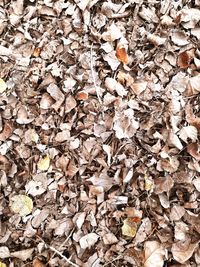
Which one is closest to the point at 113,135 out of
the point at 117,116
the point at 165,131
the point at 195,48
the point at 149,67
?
the point at 117,116

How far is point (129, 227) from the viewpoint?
80.2 inches

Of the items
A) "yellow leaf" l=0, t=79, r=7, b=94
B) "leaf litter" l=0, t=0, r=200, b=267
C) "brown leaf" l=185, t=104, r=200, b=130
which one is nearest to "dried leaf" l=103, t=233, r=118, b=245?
"leaf litter" l=0, t=0, r=200, b=267

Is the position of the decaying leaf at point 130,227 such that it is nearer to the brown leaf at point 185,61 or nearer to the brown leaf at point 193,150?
the brown leaf at point 193,150

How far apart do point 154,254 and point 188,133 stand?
0.54 metres

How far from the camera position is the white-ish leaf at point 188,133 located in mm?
2075

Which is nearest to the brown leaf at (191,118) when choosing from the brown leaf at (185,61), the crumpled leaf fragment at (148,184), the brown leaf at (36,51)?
the brown leaf at (185,61)

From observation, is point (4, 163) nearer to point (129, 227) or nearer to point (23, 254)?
point (23, 254)

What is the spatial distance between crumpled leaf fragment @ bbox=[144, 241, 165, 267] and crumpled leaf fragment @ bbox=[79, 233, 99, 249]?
22 centimetres

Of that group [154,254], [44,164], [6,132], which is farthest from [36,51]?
[154,254]

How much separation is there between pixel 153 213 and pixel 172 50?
76 cm

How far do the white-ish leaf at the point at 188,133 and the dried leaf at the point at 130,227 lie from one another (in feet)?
1.37

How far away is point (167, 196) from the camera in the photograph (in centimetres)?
205

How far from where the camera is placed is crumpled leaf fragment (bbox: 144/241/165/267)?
199 cm

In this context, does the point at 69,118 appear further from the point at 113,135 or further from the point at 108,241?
the point at 108,241
